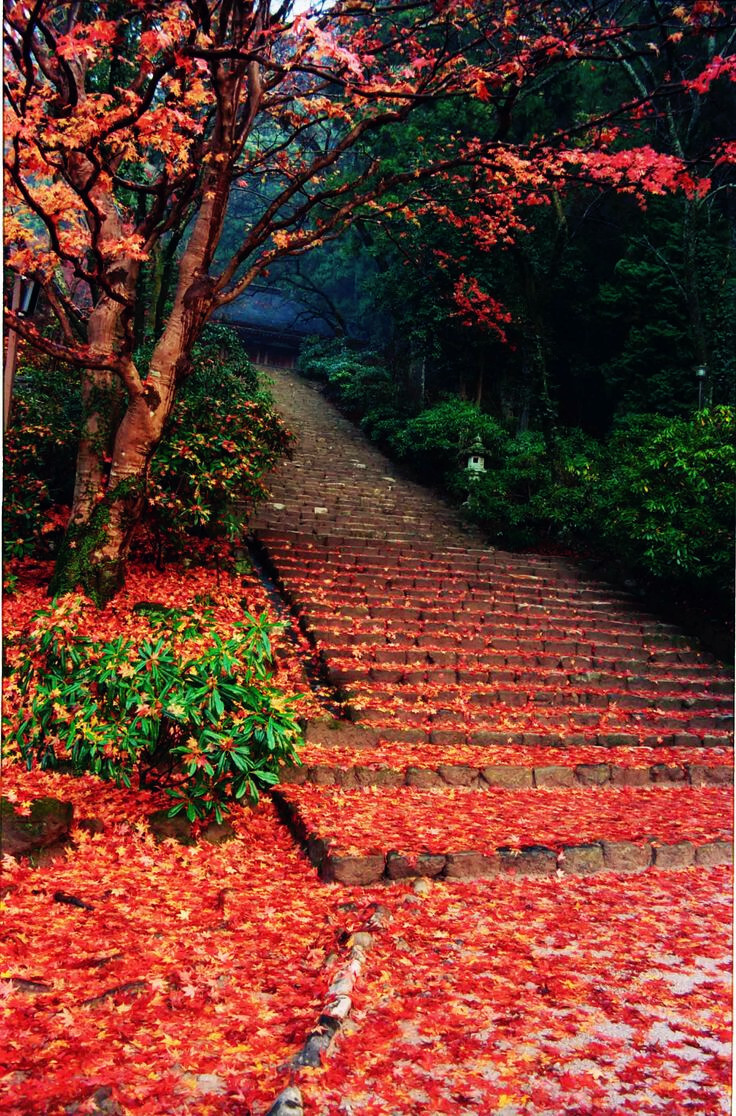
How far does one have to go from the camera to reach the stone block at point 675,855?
172 inches

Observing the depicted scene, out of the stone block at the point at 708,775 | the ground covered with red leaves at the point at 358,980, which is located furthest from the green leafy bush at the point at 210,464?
the stone block at the point at 708,775

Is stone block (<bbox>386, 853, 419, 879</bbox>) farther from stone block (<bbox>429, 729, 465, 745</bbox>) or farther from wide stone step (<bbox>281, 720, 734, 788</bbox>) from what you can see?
stone block (<bbox>429, 729, 465, 745</bbox>)

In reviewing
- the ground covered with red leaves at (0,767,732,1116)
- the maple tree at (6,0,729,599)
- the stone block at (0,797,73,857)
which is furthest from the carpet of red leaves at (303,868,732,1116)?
the maple tree at (6,0,729,599)

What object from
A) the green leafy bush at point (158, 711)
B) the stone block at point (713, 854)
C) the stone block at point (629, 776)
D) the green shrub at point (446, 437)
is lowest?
the stone block at point (713, 854)

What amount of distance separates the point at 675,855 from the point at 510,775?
1440 millimetres

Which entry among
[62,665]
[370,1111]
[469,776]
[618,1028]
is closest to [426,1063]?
[370,1111]

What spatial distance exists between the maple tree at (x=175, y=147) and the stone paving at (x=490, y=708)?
2.68 metres

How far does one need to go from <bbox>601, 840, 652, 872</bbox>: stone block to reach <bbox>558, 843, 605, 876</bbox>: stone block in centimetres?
6

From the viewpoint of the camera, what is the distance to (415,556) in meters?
10.6

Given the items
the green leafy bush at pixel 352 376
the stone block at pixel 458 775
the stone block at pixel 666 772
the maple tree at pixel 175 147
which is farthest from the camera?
the green leafy bush at pixel 352 376

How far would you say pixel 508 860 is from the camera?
409cm

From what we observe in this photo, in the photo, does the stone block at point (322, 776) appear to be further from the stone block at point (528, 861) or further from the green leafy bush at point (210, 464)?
the green leafy bush at point (210, 464)

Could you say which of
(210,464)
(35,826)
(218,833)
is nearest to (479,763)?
(218,833)

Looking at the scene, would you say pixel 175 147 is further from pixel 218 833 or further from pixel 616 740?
pixel 616 740
